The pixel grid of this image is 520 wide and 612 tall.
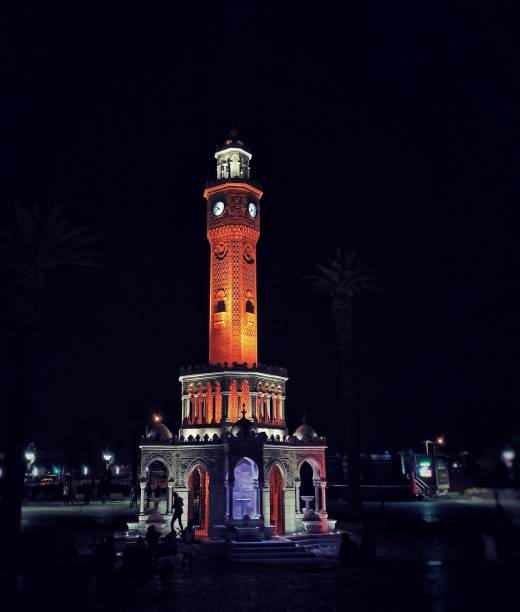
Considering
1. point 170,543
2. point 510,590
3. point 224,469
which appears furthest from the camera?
point 224,469

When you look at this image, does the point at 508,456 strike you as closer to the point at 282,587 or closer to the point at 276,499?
the point at 276,499

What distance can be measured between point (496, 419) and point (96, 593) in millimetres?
59822

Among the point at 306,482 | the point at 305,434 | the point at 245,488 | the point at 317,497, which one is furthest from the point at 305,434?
the point at 306,482

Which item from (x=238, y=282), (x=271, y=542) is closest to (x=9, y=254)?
(x=238, y=282)

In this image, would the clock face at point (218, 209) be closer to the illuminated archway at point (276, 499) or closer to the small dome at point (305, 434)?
the small dome at point (305, 434)

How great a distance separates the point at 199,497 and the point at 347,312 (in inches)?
609

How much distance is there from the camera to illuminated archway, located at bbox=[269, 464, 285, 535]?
33.9 m

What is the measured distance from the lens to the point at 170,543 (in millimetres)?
20453

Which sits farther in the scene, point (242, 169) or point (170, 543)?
point (242, 169)

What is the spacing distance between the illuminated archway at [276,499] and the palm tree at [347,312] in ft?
16.6

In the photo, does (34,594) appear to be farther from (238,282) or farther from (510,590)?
(238,282)

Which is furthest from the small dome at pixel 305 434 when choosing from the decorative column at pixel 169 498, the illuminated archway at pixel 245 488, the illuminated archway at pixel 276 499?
the decorative column at pixel 169 498

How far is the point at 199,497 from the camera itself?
1372 inches

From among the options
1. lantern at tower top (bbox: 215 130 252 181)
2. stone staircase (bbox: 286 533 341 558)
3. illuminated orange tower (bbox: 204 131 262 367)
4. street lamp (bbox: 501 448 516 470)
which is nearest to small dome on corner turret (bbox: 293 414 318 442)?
illuminated orange tower (bbox: 204 131 262 367)
